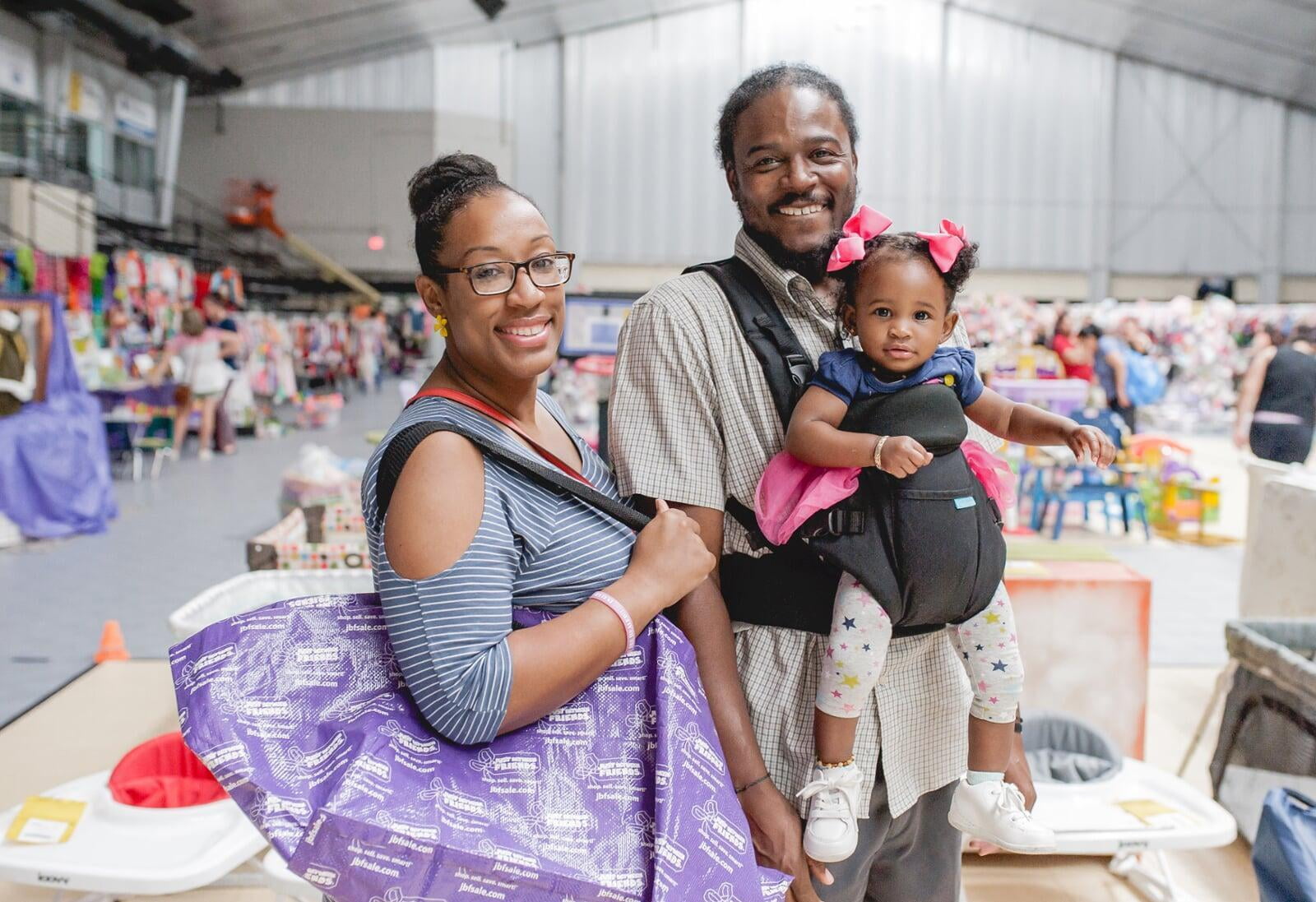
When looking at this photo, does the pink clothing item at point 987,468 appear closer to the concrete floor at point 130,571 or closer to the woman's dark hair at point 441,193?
the woman's dark hair at point 441,193

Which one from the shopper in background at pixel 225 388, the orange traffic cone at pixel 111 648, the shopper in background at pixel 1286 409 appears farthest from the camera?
the shopper in background at pixel 225 388

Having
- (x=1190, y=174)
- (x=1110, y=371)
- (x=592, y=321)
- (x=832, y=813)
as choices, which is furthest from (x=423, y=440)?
(x=1190, y=174)

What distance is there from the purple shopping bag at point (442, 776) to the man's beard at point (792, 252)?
0.56 meters

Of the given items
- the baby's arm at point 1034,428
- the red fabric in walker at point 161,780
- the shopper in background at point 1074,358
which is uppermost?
the shopper in background at point 1074,358

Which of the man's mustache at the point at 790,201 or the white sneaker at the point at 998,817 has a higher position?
the man's mustache at the point at 790,201

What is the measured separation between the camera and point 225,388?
36.8 ft

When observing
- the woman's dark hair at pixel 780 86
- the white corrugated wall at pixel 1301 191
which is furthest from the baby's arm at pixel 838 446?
the white corrugated wall at pixel 1301 191

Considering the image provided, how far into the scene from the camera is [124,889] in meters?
2.23

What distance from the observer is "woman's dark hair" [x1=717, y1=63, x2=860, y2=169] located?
1.39 m

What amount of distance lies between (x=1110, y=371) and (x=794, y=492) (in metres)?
8.35

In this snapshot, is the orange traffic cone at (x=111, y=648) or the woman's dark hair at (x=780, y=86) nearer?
the woman's dark hair at (x=780, y=86)

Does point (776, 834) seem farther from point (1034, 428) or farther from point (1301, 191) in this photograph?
point (1301, 191)

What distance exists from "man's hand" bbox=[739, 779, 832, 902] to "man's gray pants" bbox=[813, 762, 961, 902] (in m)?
0.11

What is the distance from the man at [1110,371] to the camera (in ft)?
28.5
